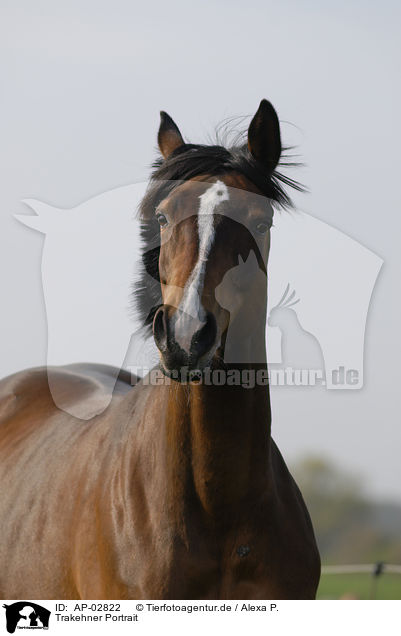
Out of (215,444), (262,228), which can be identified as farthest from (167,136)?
(215,444)

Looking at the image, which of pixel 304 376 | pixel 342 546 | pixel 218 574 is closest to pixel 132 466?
pixel 218 574

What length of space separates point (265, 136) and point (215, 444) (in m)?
1.38

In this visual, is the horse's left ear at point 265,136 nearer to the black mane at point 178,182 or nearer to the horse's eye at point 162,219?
the black mane at point 178,182

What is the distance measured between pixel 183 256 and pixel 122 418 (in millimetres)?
1104

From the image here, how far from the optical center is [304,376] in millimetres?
4281

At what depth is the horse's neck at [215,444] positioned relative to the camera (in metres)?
3.19

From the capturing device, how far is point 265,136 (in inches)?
136

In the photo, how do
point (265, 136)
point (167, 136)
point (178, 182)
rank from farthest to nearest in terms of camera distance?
1. point (167, 136)
2. point (265, 136)
3. point (178, 182)

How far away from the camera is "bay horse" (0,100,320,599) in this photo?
118 inches

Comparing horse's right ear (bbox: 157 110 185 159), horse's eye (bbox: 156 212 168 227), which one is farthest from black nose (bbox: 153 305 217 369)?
horse's right ear (bbox: 157 110 185 159)

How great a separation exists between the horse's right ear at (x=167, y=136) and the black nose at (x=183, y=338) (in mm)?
1203
